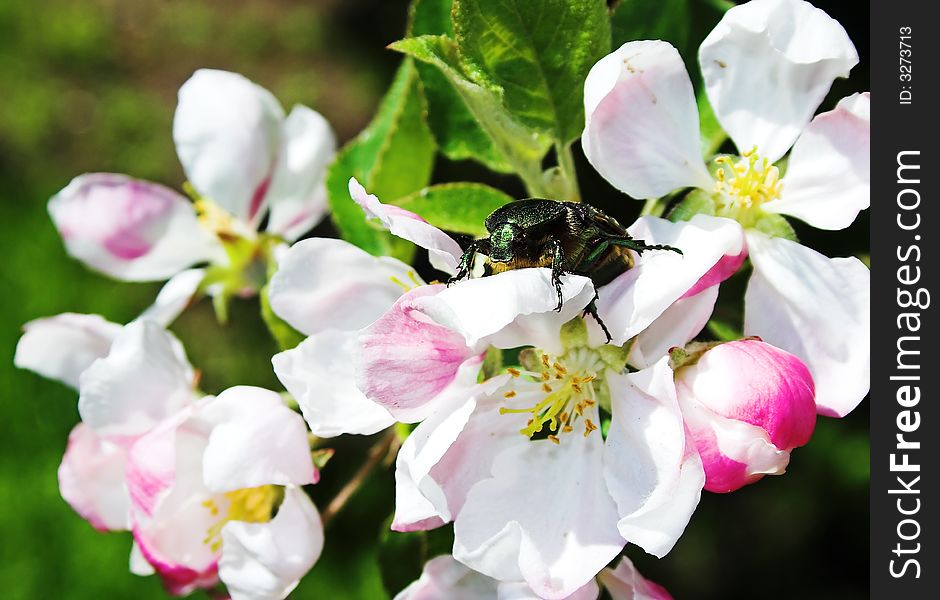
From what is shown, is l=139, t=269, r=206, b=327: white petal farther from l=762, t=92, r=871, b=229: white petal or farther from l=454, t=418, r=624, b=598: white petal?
l=762, t=92, r=871, b=229: white petal

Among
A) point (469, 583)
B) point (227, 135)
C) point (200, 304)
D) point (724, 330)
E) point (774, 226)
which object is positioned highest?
point (227, 135)

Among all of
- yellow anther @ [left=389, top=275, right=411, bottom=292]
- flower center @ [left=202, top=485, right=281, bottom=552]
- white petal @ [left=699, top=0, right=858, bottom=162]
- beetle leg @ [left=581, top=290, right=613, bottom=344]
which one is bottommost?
flower center @ [left=202, top=485, right=281, bottom=552]

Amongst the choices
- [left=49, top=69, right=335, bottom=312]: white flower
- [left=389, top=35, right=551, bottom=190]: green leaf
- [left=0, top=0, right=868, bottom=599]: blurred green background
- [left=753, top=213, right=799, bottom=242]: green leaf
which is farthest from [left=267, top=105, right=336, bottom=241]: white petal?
[left=0, top=0, right=868, bottom=599]: blurred green background

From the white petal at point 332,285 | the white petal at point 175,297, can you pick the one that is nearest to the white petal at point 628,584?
the white petal at point 332,285

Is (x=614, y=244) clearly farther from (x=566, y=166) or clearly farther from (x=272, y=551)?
(x=272, y=551)

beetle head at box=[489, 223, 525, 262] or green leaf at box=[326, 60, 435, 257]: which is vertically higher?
beetle head at box=[489, 223, 525, 262]

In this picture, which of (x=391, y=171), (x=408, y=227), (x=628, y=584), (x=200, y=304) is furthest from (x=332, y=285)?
(x=200, y=304)
